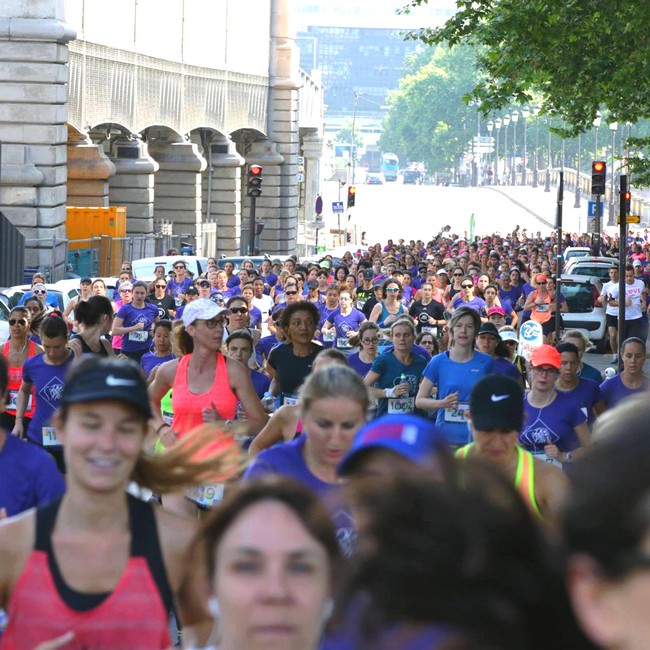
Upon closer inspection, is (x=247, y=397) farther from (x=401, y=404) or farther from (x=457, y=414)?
(x=401, y=404)

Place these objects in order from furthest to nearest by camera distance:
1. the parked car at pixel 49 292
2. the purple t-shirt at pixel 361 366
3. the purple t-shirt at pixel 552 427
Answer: the parked car at pixel 49 292, the purple t-shirt at pixel 361 366, the purple t-shirt at pixel 552 427

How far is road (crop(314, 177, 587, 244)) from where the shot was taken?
130m

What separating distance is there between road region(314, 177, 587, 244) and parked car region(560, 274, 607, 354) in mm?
86387

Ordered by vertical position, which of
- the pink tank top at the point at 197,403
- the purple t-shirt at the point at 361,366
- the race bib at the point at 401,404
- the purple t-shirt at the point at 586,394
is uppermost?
the pink tank top at the point at 197,403

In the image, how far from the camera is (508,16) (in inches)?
947

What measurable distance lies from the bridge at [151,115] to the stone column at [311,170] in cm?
416

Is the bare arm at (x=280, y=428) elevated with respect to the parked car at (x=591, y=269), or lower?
elevated

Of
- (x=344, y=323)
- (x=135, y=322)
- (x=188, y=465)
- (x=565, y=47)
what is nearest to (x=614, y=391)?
(x=188, y=465)

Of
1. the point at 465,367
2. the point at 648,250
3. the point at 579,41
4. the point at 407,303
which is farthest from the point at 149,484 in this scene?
the point at 648,250

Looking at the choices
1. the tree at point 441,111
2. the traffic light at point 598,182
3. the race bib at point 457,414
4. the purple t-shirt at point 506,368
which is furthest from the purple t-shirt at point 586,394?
the tree at point 441,111

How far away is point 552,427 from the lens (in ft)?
31.3

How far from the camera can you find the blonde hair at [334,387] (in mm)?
5227

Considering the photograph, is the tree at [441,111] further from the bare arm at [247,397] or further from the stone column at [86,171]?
the bare arm at [247,397]

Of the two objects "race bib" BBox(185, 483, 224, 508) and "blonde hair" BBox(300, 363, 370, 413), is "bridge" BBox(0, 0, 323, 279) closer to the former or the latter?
"race bib" BBox(185, 483, 224, 508)
